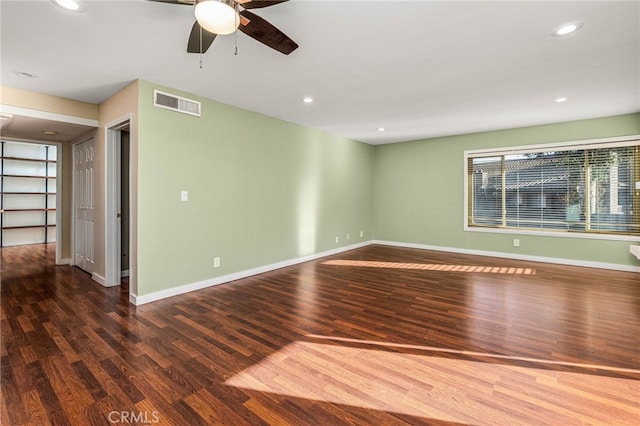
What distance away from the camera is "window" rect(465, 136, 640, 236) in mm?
4801

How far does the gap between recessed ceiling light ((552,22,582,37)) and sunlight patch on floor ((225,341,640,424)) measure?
8.60ft

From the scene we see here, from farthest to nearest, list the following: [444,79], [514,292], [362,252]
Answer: [362,252] → [514,292] → [444,79]

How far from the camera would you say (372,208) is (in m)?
7.65

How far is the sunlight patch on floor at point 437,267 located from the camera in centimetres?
478

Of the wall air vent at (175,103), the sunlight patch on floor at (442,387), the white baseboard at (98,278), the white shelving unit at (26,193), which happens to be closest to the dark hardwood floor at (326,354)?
the sunlight patch on floor at (442,387)

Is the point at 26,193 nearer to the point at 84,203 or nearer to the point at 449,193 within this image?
the point at 84,203

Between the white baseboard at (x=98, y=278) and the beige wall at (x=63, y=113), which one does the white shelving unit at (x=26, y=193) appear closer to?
the beige wall at (x=63, y=113)

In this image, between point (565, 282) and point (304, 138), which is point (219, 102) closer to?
point (304, 138)

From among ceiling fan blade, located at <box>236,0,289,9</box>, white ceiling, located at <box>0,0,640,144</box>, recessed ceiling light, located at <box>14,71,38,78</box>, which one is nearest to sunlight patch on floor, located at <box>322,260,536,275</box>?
white ceiling, located at <box>0,0,640,144</box>

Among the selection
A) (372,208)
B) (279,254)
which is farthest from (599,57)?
(372,208)

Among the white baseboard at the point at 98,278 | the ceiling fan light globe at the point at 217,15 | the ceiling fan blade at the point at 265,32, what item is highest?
the ceiling fan blade at the point at 265,32

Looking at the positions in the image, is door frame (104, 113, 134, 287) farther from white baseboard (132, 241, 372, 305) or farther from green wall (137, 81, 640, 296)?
green wall (137, 81, 640, 296)

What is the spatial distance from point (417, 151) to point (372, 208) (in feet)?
5.89

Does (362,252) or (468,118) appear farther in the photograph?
(362,252)
